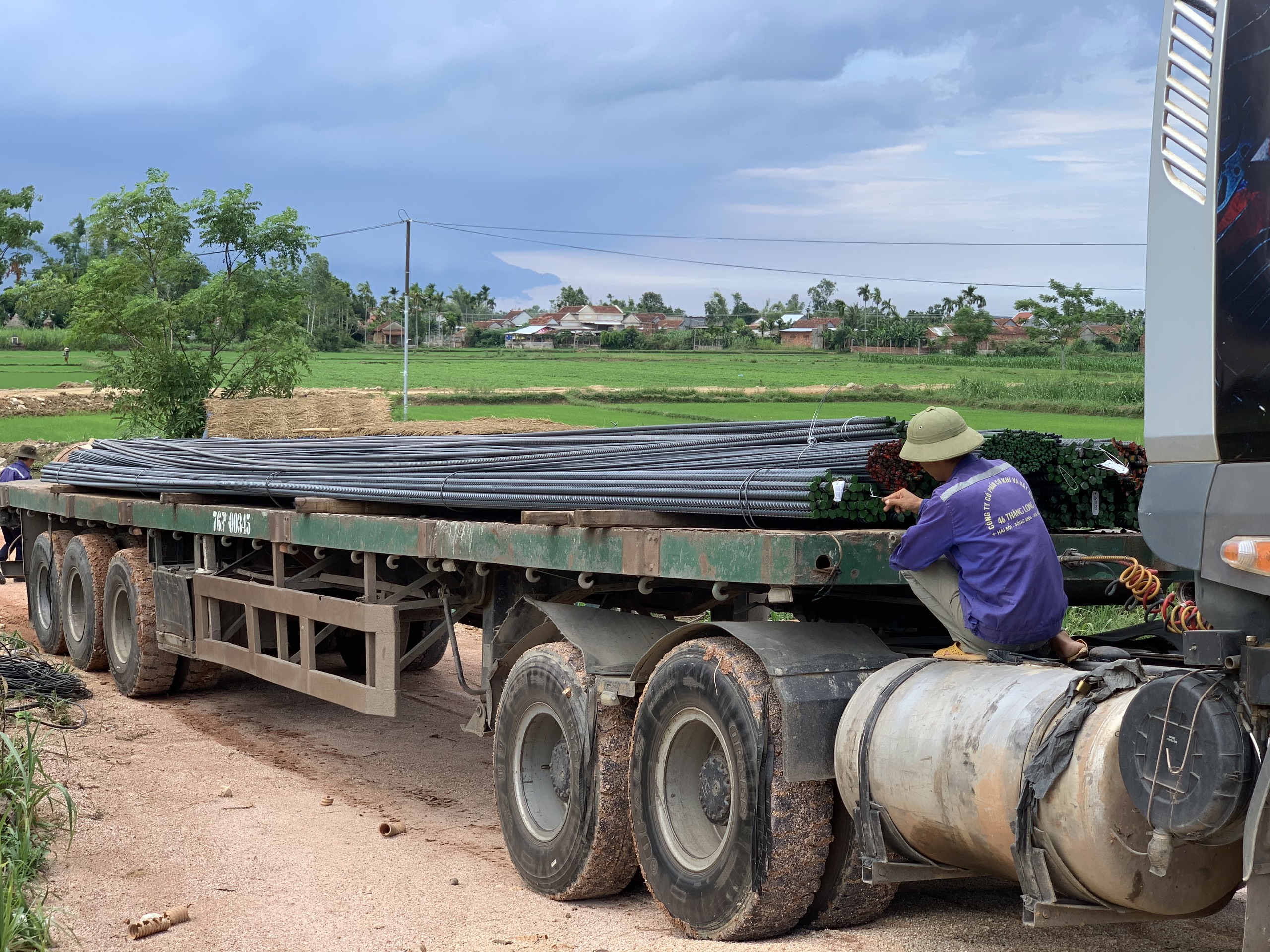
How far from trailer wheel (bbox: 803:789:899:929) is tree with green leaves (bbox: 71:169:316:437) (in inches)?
1034

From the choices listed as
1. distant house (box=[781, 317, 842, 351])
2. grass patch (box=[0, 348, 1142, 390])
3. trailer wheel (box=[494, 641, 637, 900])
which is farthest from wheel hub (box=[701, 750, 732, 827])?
distant house (box=[781, 317, 842, 351])

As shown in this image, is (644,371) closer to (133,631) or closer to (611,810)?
(133,631)

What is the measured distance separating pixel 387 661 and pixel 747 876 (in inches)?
113

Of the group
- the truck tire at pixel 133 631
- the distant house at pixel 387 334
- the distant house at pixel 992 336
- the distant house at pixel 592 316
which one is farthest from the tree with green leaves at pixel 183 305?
the distant house at pixel 592 316

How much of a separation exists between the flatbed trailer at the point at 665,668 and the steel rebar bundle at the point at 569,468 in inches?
5.3

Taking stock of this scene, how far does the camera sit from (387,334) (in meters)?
146

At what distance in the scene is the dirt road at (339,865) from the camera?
16.1ft

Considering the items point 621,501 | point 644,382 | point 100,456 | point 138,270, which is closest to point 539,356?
point 644,382

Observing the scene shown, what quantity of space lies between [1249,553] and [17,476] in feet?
44.8

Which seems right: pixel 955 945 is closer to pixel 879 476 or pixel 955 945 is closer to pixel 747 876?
pixel 747 876

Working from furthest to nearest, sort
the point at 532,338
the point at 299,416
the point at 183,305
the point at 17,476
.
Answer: the point at 532,338, the point at 183,305, the point at 299,416, the point at 17,476

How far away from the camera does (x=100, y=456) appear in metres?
11.0

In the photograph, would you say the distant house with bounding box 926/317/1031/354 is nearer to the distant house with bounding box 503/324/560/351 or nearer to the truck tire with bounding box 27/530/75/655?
the distant house with bounding box 503/324/560/351

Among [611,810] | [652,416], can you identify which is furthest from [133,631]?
[652,416]
